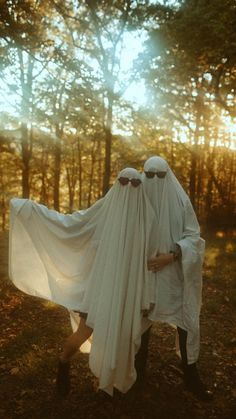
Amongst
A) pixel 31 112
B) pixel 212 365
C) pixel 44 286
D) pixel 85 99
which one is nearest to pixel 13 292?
pixel 44 286

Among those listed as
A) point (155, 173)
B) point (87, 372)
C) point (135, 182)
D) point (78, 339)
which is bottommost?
point (87, 372)

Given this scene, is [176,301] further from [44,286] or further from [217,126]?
[217,126]

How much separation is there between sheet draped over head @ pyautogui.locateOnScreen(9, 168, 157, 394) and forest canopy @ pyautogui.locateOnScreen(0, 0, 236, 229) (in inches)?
184

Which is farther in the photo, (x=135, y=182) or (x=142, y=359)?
(x=142, y=359)

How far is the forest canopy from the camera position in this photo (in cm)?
994

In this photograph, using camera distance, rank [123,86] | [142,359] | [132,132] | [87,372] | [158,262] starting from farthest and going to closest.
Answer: [132,132] → [123,86] → [87,372] → [142,359] → [158,262]

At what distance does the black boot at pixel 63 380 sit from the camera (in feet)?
14.4

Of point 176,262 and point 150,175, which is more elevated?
point 150,175

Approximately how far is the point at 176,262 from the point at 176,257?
4.2 inches

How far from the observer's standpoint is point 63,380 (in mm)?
4430

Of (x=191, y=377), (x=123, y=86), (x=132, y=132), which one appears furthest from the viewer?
(x=132, y=132)

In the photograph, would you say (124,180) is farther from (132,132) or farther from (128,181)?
(132,132)

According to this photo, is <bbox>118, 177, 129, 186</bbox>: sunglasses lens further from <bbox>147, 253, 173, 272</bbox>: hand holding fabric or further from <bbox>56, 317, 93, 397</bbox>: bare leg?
<bbox>56, 317, 93, 397</bbox>: bare leg

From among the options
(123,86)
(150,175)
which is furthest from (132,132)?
(150,175)
